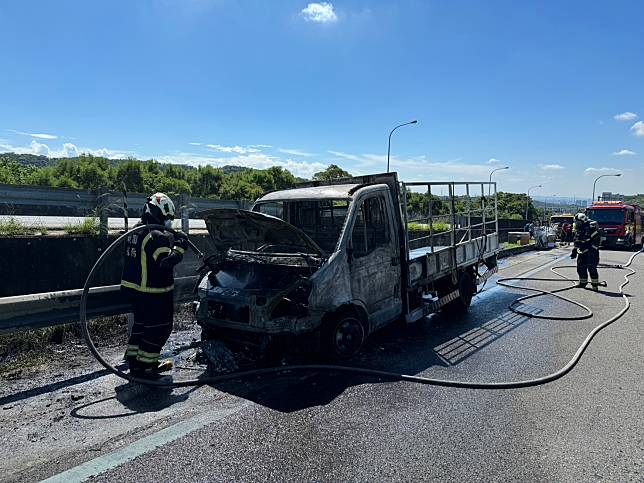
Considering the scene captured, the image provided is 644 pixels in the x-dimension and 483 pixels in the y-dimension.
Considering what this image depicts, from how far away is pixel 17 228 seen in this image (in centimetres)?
622

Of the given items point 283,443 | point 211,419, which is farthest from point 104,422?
point 283,443

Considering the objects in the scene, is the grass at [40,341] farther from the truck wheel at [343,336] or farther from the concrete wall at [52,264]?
the truck wheel at [343,336]

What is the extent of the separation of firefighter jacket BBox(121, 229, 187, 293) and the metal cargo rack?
2976 mm

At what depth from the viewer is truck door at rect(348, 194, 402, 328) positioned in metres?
5.18

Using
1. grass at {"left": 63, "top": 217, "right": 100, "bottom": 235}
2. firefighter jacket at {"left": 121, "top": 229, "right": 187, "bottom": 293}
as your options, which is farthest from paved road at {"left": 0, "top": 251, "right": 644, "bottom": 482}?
grass at {"left": 63, "top": 217, "right": 100, "bottom": 235}

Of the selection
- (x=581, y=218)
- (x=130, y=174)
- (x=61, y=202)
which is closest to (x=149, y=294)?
(x=61, y=202)

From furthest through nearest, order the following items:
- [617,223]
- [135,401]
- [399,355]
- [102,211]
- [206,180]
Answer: [206,180]
[617,223]
[102,211]
[399,355]
[135,401]

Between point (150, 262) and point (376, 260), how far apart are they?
8.37 feet

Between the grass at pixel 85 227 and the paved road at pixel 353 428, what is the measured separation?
3.29 metres

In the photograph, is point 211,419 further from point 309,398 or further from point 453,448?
point 453,448

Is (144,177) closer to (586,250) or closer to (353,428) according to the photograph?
(586,250)

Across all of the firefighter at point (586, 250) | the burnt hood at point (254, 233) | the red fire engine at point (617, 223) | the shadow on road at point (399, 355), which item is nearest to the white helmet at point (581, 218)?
the firefighter at point (586, 250)

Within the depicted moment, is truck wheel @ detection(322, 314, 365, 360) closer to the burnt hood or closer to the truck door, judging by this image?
the truck door

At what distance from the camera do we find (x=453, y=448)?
3.10m
